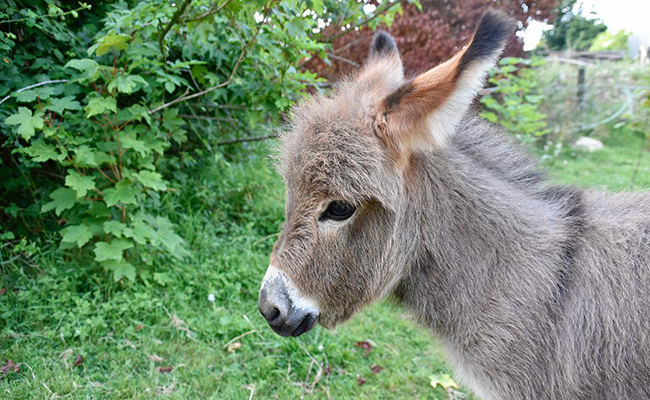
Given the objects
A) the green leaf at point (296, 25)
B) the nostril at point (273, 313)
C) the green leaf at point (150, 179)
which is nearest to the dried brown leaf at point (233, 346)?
the green leaf at point (150, 179)

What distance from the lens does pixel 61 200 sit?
3.44 meters

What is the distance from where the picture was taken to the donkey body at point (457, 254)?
74.9 inches

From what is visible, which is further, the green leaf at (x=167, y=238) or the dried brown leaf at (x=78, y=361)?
the green leaf at (x=167, y=238)

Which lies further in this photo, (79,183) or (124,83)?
(79,183)

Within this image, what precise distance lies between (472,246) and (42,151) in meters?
2.86

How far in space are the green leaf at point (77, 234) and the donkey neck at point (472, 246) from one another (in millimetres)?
2487

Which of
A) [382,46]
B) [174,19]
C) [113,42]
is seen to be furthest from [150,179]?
[382,46]

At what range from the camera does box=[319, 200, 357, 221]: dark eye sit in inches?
79.6

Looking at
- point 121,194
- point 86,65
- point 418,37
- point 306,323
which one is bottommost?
point 306,323

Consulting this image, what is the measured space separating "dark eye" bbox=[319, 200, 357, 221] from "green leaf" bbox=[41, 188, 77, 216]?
234cm

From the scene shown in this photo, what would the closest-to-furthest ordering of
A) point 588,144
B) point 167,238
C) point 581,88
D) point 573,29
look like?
point 167,238, point 588,144, point 581,88, point 573,29

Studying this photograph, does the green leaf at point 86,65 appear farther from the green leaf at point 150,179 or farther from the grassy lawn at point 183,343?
A: the grassy lawn at point 183,343

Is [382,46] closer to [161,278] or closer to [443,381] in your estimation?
[443,381]

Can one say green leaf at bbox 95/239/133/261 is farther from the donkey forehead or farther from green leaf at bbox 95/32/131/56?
the donkey forehead
